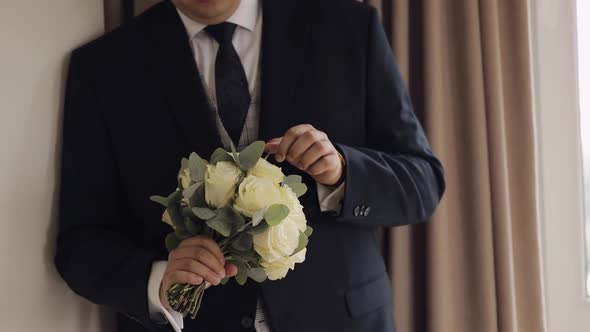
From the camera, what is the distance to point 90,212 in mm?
1363

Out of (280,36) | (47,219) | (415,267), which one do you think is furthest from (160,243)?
(415,267)

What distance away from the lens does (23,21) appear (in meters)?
1.23

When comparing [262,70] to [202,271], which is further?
[262,70]

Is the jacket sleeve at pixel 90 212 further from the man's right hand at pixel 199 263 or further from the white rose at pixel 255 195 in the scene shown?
the white rose at pixel 255 195

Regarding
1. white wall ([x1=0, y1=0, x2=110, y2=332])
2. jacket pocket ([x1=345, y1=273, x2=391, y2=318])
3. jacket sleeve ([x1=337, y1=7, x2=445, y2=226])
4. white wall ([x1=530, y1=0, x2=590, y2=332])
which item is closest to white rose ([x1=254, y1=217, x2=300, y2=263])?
jacket sleeve ([x1=337, y1=7, x2=445, y2=226])

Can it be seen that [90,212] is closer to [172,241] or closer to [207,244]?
[172,241]

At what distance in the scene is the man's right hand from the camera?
1056 mm

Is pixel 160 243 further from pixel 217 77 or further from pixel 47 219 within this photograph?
pixel 217 77

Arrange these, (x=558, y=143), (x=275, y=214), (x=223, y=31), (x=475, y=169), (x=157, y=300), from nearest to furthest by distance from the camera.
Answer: (x=275, y=214), (x=157, y=300), (x=223, y=31), (x=475, y=169), (x=558, y=143)

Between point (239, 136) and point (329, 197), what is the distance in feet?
0.70

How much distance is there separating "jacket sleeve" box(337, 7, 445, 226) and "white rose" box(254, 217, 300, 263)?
8.5 inches

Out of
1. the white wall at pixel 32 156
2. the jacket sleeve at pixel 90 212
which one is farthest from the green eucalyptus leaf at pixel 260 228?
the white wall at pixel 32 156

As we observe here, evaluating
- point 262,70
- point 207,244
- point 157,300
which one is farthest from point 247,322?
point 262,70

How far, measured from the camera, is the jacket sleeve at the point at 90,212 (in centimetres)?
129
